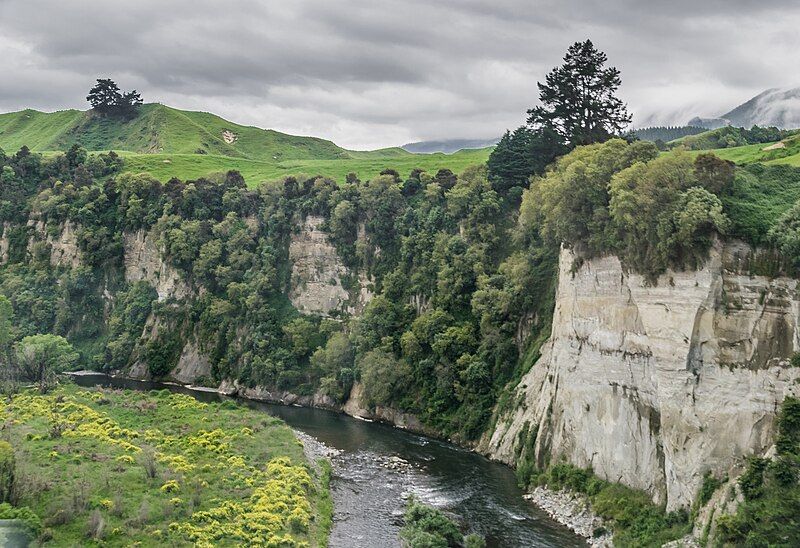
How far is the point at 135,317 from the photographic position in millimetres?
103938

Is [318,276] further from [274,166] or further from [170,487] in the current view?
[274,166]

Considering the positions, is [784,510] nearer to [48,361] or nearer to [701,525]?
[701,525]

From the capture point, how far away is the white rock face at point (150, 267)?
103938 mm

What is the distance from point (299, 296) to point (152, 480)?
2073 inches

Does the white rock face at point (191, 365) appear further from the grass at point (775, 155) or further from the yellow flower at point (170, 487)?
the grass at point (775, 155)

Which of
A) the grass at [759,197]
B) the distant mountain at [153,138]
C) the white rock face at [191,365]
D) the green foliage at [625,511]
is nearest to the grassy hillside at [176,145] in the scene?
the distant mountain at [153,138]

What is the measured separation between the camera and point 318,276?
9594 cm

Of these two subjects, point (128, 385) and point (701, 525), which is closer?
point (701, 525)

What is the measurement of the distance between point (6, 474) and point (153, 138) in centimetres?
14858

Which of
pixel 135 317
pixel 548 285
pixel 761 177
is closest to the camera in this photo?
pixel 761 177

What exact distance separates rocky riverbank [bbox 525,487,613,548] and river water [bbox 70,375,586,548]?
0.70 meters

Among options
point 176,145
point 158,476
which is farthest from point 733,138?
point 176,145

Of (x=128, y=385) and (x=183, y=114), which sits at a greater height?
(x=183, y=114)

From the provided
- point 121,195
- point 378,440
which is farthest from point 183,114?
point 378,440
